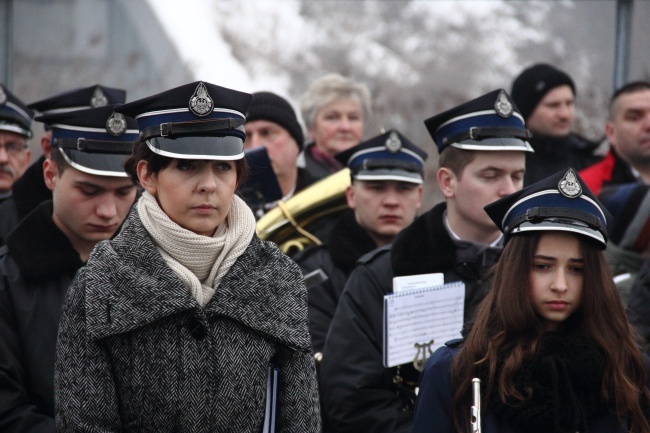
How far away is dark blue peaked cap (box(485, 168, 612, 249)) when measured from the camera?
15.5 ft

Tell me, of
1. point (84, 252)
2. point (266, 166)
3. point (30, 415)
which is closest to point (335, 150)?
point (266, 166)

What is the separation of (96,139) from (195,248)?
5.07 ft

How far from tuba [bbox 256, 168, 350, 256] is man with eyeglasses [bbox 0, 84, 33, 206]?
1578 millimetres

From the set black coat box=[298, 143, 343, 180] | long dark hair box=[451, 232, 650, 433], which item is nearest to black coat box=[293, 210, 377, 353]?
black coat box=[298, 143, 343, 180]

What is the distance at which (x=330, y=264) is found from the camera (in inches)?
274

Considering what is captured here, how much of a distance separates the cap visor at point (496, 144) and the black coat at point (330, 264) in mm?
1141

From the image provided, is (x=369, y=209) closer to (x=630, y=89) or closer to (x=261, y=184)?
(x=261, y=184)

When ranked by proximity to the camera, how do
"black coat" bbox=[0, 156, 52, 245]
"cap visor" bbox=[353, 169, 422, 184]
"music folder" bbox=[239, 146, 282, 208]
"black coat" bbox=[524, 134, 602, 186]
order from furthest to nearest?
"black coat" bbox=[524, 134, 602, 186], "music folder" bbox=[239, 146, 282, 208], "cap visor" bbox=[353, 169, 422, 184], "black coat" bbox=[0, 156, 52, 245]

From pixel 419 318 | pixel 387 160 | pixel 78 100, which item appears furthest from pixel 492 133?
pixel 78 100

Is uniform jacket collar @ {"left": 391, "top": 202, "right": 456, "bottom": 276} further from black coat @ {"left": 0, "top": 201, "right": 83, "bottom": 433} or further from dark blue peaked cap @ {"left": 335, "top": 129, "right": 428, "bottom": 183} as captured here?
black coat @ {"left": 0, "top": 201, "right": 83, "bottom": 433}

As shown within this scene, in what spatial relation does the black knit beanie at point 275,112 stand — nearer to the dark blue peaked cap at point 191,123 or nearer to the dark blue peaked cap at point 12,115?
the dark blue peaked cap at point 12,115

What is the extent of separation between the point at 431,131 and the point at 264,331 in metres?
2.23

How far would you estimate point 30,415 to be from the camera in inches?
193

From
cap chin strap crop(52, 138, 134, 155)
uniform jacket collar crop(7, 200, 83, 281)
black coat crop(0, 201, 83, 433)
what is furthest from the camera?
cap chin strap crop(52, 138, 134, 155)
